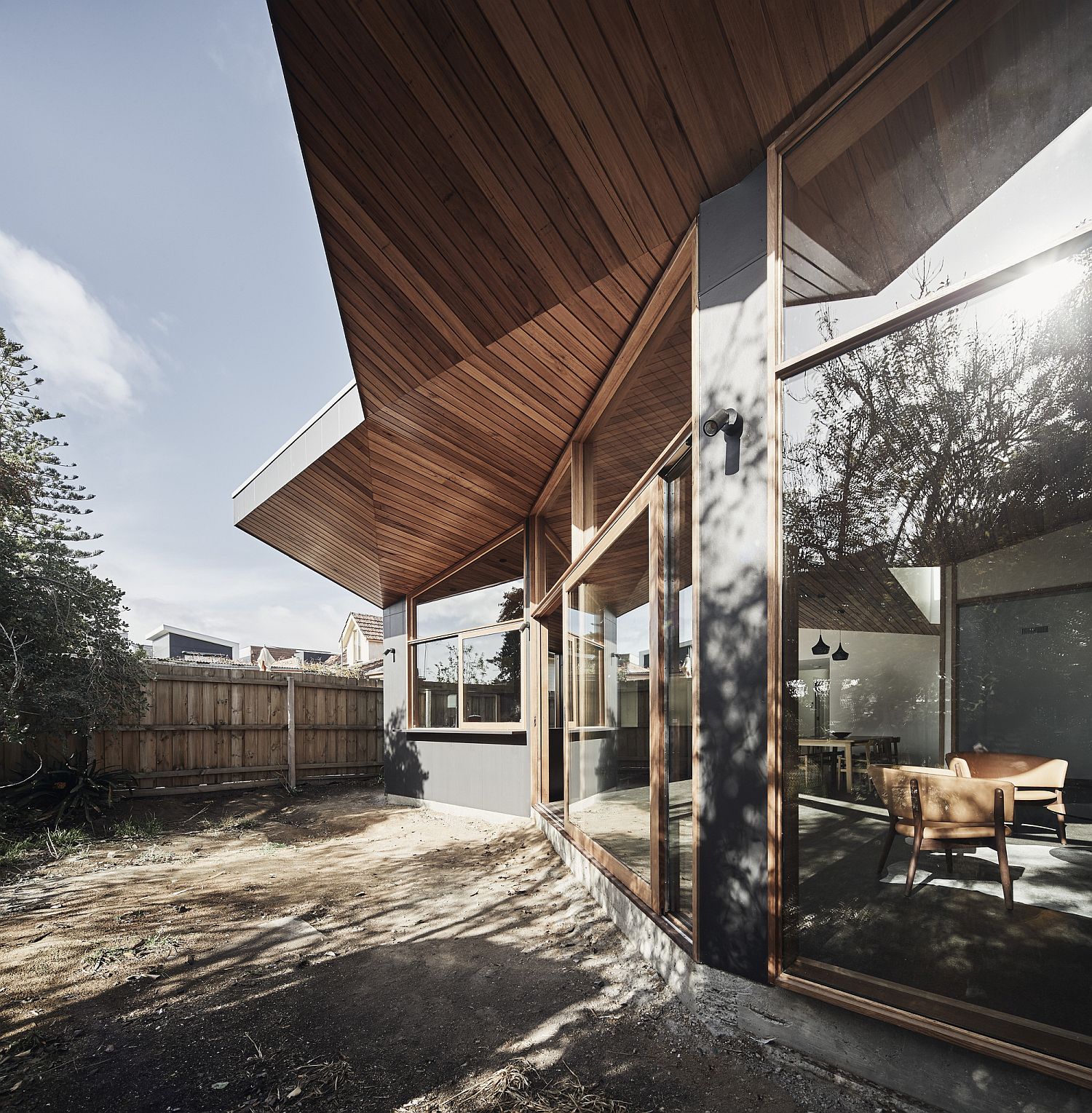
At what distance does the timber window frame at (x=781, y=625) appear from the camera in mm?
1894

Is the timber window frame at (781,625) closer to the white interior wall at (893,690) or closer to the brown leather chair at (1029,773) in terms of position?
the white interior wall at (893,690)

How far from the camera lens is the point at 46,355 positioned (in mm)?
23781

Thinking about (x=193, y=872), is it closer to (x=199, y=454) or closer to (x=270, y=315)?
(x=270, y=315)

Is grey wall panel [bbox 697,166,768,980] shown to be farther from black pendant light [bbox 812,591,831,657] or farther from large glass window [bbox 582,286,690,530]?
large glass window [bbox 582,286,690,530]

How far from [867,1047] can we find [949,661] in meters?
1.39

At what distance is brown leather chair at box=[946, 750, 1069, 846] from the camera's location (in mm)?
1843

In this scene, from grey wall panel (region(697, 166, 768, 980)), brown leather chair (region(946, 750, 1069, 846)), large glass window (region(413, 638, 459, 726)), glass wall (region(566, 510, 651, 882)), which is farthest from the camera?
large glass window (region(413, 638, 459, 726))

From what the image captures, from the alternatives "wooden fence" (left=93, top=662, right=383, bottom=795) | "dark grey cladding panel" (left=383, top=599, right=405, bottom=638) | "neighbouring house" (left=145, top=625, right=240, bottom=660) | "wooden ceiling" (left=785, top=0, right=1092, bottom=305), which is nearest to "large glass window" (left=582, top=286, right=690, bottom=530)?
"wooden ceiling" (left=785, top=0, right=1092, bottom=305)

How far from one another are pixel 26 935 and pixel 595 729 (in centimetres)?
390

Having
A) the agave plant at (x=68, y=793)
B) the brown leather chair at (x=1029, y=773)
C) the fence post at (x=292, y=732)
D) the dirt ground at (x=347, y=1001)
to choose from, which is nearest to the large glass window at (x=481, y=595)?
the fence post at (x=292, y=732)

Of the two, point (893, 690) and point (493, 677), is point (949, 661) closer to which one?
point (893, 690)

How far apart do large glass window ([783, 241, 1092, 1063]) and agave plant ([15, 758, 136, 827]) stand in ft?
25.6

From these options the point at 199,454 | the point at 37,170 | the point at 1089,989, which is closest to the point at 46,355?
the point at 199,454

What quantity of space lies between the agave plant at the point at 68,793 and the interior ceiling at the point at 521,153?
586 centimetres
